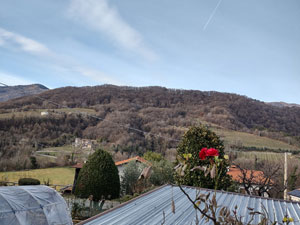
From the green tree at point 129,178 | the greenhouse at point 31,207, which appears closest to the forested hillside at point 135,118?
the green tree at point 129,178

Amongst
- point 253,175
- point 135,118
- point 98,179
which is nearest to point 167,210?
point 98,179

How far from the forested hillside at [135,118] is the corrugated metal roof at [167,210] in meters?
17.6

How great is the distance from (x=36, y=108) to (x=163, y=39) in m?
29.9

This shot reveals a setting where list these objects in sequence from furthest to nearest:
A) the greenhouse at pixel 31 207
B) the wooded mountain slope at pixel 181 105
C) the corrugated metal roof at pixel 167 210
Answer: the wooded mountain slope at pixel 181 105
the greenhouse at pixel 31 207
the corrugated metal roof at pixel 167 210

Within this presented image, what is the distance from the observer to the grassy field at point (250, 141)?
91.5 ft

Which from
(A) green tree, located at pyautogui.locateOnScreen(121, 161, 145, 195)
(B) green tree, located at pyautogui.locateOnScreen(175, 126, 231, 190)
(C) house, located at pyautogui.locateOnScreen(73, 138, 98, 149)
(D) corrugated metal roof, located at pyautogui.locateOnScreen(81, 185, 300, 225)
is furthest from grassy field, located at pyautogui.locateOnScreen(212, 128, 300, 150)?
(D) corrugated metal roof, located at pyautogui.locateOnScreen(81, 185, 300, 225)

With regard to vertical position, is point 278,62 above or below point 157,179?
above

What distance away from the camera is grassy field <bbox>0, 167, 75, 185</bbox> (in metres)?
17.3

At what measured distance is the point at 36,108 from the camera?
128 ft

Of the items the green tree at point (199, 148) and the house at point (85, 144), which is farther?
the house at point (85, 144)

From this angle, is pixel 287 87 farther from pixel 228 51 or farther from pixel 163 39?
pixel 163 39

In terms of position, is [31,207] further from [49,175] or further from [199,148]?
[49,175]

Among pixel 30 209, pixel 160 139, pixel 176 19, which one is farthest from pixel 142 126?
pixel 30 209

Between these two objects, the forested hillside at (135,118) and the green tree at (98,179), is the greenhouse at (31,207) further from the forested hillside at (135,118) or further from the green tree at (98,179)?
the forested hillside at (135,118)
